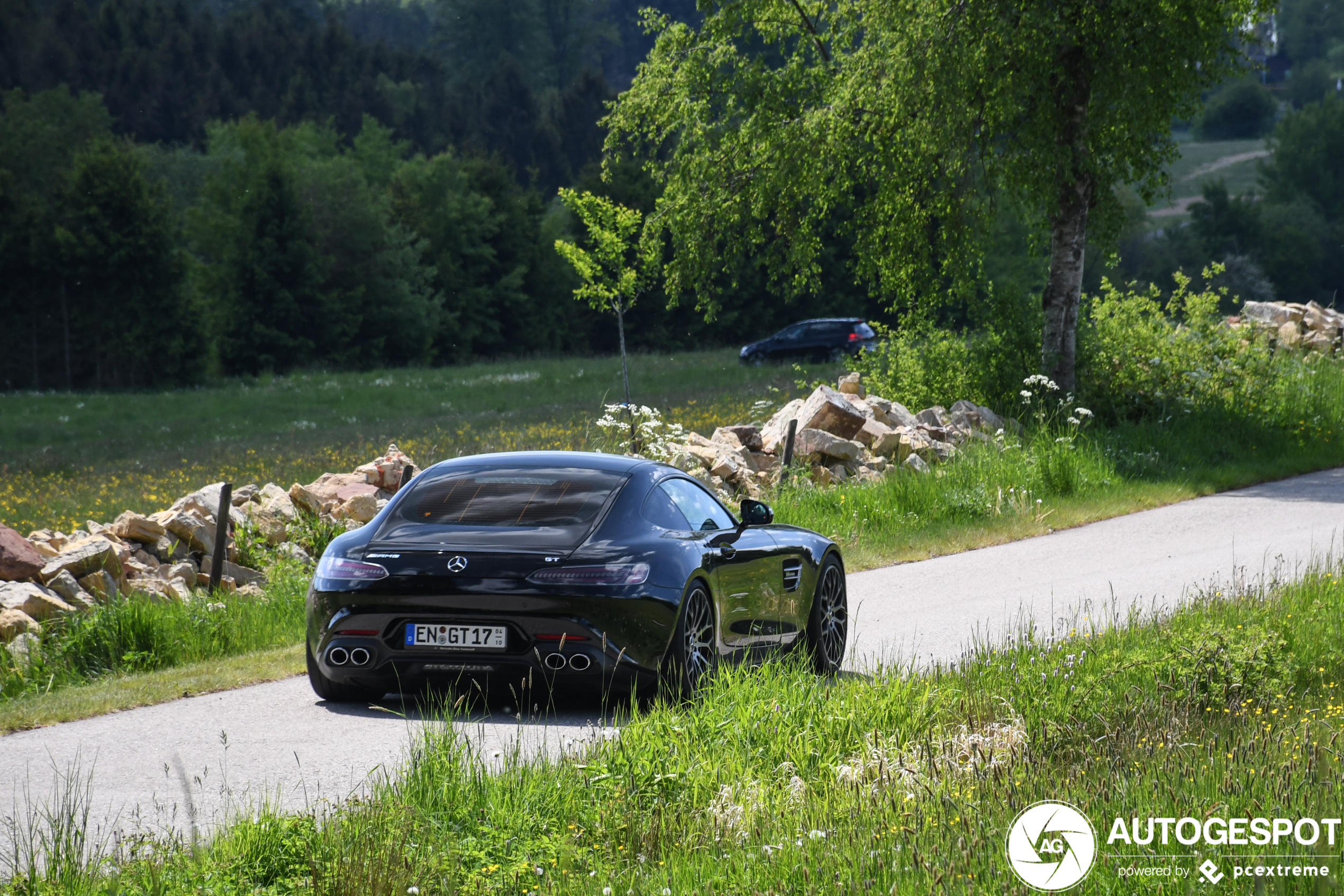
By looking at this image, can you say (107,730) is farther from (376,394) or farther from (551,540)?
(376,394)

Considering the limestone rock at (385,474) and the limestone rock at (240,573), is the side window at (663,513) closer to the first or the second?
the limestone rock at (240,573)

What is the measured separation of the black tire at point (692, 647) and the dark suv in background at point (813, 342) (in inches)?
1758

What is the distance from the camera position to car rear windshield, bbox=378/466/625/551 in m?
7.68

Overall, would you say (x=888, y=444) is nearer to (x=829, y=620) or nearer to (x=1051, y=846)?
(x=829, y=620)

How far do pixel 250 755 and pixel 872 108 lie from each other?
18512 millimetres

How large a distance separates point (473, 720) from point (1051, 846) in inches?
143

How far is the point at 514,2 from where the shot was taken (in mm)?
131250

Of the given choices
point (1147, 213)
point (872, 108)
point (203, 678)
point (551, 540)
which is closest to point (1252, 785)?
point (551, 540)

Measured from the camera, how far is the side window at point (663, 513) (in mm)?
8023

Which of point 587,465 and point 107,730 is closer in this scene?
point 107,730

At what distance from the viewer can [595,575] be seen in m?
7.39

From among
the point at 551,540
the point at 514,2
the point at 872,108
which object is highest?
the point at 514,2

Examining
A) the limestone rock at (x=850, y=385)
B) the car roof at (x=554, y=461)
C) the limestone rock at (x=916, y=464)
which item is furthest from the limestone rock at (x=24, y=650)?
the limestone rock at (x=850, y=385)

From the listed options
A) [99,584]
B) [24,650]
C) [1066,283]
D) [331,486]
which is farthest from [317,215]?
[24,650]
